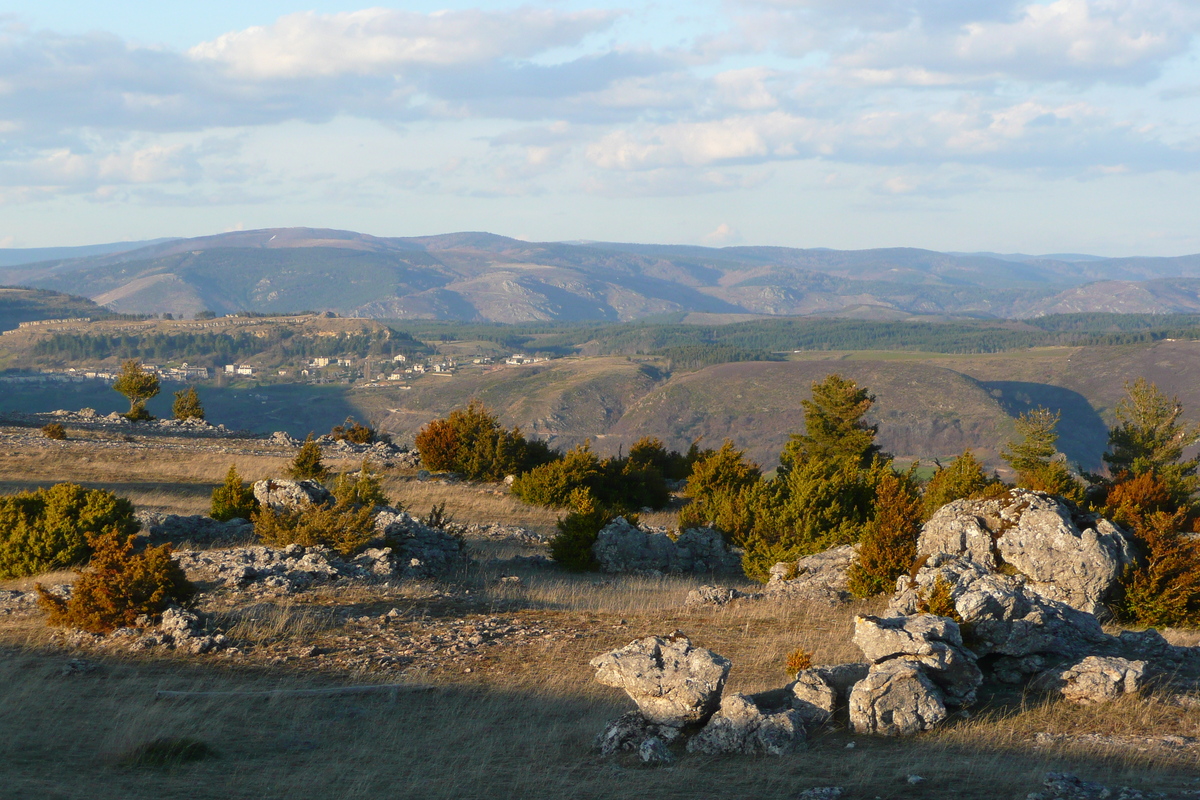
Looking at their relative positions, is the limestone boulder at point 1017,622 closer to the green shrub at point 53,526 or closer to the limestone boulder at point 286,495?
the limestone boulder at point 286,495

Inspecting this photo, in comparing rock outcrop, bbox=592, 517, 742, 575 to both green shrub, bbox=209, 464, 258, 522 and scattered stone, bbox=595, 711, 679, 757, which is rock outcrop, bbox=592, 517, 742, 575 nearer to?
green shrub, bbox=209, 464, 258, 522

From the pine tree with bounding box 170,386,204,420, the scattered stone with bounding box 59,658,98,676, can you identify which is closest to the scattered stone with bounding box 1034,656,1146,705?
the scattered stone with bounding box 59,658,98,676

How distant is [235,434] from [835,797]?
38.5 m

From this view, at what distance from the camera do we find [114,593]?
37.0 ft

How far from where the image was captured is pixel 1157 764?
23.6ft

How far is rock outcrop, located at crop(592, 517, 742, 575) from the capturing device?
18875 millimetres

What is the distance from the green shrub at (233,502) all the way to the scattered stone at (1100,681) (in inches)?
612

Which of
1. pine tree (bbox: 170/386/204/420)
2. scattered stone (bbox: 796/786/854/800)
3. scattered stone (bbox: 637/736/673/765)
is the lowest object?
pine tree (bbox: 170/386/204/420)

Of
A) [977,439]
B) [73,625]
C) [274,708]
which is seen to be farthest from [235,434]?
[977,439]

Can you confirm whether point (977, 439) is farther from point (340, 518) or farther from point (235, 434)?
point (340, 518)

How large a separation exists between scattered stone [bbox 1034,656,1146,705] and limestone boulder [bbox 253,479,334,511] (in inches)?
521

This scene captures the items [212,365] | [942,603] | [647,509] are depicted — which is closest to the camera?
[942,603]

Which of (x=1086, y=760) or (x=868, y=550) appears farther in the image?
(x=868, y=550)

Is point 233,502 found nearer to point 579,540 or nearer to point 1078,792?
point 579,540
